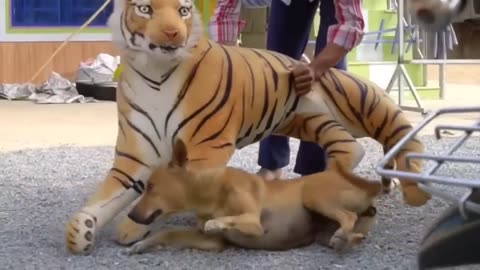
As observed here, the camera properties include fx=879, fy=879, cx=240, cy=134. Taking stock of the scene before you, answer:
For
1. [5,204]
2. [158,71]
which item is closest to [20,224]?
[5,204]

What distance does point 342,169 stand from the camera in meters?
1.55

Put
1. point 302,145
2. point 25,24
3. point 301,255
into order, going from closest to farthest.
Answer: point 301,255 → point 302,145 → point 25,24

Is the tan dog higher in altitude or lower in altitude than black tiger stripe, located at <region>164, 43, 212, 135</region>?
lower

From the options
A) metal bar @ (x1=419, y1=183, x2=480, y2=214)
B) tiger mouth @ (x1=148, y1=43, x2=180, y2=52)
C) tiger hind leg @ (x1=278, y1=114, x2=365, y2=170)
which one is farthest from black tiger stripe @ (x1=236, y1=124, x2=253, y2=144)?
metal bar @ (x1=419, y1=183, x2=480, y2=214)

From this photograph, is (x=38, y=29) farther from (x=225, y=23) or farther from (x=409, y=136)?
(x=409, y=136)

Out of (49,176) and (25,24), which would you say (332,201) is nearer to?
(49,176)

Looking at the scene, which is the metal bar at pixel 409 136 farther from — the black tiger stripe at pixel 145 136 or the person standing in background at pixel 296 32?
the person standing in background at pixel 296 32

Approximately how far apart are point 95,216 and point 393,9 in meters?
4.27

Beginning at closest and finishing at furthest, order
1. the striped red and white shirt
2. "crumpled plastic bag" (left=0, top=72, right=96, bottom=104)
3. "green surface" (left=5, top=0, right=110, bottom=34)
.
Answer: the striped red and white shirt, "crumpled plastic bag" (left=0, top=72, right=96, bottom=104), "green surface" (left=5, top=0, right=110, bottom=34)

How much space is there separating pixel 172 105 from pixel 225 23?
0.47 m

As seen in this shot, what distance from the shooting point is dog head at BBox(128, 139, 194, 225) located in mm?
1437

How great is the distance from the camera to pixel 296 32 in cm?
207

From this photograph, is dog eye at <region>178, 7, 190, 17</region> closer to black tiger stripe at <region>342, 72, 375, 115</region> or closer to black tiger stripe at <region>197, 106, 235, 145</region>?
black tiger stripe at <region>197, 106, 235, 145</region>

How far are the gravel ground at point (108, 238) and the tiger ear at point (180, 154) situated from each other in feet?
0.48
